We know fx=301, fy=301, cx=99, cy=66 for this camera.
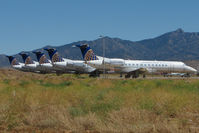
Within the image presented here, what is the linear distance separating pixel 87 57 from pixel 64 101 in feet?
128

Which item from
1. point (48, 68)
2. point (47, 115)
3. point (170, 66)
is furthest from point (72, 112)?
point (48, 68)

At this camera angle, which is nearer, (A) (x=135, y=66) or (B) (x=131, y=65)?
(B) (x=131, y=65)

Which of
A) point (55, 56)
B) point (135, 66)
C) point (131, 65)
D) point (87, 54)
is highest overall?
point (55, 56)

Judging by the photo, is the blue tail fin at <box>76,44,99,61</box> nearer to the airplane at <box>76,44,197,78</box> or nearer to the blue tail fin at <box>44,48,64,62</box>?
the airplane at <box>76,44,197,78</box>

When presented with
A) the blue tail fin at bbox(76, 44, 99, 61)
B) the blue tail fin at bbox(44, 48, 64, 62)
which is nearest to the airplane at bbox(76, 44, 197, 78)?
the blue tail fin at bbox(76, 44, 99, 61)

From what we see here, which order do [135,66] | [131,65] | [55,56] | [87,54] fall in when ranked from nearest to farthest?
[131,65]
[135,66]
[87,54]
[55,56]

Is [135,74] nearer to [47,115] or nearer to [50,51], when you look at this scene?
[50,51]

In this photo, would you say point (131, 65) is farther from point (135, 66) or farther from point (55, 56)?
point (55, 56)

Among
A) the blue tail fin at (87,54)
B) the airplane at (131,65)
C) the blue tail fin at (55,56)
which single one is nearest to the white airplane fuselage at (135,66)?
the airplane at (131,65)

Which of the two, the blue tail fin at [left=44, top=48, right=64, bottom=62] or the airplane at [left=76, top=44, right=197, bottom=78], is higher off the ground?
the blue tail fin at [left=44, top=48, right=64, bottom=62]

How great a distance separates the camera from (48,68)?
69250 mm

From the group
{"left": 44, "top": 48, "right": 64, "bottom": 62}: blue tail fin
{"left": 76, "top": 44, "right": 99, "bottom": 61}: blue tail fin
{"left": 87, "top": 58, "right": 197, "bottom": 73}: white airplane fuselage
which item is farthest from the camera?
{"left": 44, "top": 48, "right": 64, "bottom": 62}: blue tail fin

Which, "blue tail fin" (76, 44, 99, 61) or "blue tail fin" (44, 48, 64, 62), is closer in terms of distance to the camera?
"blue tail fin" (76, 44, 99, 61)

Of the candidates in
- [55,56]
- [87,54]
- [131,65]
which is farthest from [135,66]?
[55,56]
